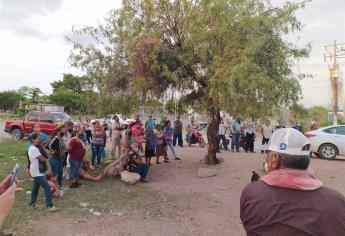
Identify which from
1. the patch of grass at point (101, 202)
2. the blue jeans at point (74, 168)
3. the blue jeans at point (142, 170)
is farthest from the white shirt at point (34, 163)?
the blue jeans at point (142, 170)

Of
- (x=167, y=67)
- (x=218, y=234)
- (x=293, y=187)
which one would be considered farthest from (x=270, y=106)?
(x=293, y=187)

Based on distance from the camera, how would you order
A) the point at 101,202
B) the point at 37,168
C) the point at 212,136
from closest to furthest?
the point at 37,168, the point at 101,202, the point at 212,136

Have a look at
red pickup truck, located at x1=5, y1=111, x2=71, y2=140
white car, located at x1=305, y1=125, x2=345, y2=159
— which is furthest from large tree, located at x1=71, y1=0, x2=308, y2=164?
red pickup truck, located at x1=5, y1=111, x2=71, y2=140

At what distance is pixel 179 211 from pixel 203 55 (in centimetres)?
479

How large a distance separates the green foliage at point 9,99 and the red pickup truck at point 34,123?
248ft

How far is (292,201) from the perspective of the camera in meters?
2.28

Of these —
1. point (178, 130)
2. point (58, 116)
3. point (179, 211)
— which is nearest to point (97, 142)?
point (179, 211)

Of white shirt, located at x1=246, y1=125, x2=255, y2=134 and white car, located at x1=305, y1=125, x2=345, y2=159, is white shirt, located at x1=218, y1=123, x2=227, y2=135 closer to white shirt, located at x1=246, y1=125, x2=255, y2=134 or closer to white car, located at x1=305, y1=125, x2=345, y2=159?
white shirt, located at x1=246, y1=125, x2=255, y2=134

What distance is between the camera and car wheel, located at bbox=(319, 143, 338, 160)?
57.3ft

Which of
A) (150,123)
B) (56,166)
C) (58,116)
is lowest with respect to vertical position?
(56,166)

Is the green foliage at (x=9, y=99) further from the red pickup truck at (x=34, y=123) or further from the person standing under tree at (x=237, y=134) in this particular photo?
the person standing under tree at (x=237, y=134)

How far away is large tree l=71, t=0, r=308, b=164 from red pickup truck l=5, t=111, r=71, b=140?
32.6 feet

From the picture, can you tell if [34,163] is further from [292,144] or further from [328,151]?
[328,151]

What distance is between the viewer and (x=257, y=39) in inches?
432
